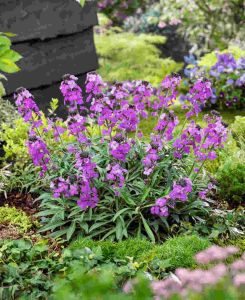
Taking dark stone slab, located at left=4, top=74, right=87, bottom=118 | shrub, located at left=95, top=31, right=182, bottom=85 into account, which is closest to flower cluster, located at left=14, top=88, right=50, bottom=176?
dark stone slab, located at left=4, top=74, right=87, bottom=118

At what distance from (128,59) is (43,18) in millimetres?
4387

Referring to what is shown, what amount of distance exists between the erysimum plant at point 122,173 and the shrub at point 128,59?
19.4 ft

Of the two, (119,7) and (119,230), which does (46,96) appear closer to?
(119,230)

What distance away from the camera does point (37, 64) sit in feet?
23.2

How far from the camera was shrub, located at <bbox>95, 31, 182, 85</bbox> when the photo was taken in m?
10.7

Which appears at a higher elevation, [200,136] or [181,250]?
[200,136]

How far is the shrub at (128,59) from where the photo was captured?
10.7 metres

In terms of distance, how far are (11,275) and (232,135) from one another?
3.44 meters

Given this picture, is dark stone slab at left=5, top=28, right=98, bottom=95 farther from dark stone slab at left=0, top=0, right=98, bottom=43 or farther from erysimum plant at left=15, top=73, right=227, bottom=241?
erysimum plant at left=15, top=73, right=227, bottom=241

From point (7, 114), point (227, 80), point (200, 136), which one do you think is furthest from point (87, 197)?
point (227, 80)

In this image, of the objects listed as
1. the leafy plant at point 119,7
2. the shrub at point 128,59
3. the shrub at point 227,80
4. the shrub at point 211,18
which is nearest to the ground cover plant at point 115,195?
the shrub at point 227,80

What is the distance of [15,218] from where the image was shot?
4590 mm

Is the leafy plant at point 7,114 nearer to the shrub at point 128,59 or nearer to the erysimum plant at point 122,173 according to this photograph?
the erysimum plant at point 122,173

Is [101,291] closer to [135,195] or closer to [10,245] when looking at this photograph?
[10,245]
